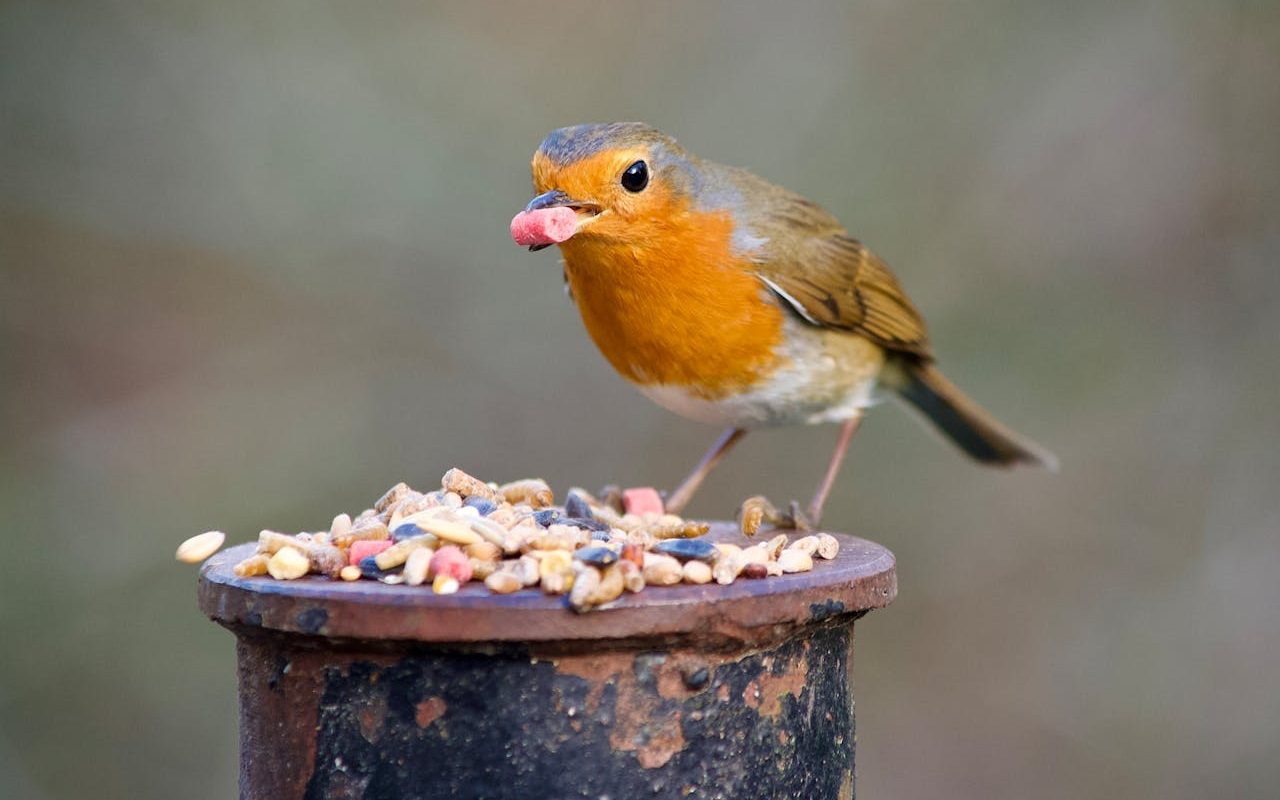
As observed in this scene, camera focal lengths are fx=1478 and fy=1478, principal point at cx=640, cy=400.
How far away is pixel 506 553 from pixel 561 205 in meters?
1.12

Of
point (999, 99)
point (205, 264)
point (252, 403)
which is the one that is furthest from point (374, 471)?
point (999, 99)

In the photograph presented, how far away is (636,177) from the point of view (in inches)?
133

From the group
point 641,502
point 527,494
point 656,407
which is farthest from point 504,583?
point 656,407

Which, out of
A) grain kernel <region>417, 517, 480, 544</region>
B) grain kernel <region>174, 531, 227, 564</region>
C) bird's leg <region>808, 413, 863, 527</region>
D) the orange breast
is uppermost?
the orange breast

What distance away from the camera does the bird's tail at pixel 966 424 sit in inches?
180

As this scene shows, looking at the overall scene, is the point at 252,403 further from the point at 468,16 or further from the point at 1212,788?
the point at 1212,788

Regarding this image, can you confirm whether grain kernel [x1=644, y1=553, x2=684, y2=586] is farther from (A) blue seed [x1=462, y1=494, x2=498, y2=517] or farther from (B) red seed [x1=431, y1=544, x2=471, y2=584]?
(A) blue seed [x1=462, y1=494, x2=498, y2=517]

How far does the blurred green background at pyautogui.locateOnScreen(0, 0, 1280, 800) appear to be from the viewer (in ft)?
19.7

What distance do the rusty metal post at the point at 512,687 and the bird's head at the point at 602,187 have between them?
3.62 ft

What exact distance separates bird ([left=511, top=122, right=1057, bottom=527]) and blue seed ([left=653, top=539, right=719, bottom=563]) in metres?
0.92

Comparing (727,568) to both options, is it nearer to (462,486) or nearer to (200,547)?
(462,486)

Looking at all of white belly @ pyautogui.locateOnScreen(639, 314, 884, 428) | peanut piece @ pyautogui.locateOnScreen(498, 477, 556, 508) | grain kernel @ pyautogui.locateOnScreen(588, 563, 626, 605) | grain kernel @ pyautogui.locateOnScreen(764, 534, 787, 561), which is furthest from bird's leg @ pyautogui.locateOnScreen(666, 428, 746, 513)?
grain kernel @ pyautogui.locateOnScreen(588, 563, 626, 605)

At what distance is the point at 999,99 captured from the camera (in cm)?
659

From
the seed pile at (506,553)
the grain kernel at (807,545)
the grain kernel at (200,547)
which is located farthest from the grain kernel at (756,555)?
the grain kernel at (200,547)
